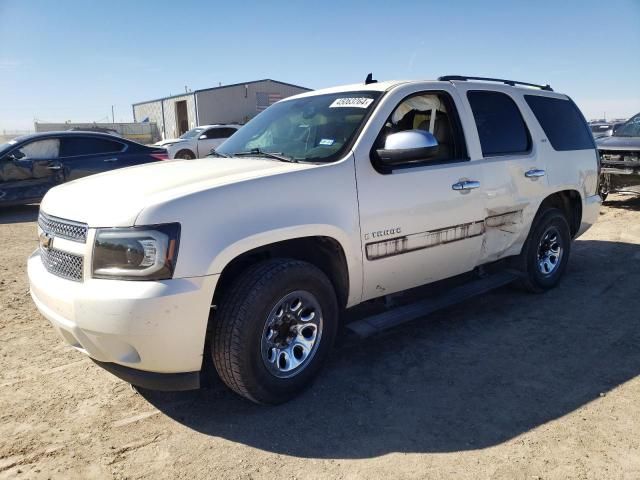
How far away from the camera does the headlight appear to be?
255 centimetres

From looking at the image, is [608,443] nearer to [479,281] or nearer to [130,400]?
[479,281]

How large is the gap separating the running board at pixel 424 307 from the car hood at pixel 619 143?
6411mm

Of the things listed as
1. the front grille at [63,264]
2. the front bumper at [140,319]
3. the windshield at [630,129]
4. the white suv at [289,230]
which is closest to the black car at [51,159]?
the white suv at [289,230]

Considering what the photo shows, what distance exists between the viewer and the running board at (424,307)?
3.51 metres

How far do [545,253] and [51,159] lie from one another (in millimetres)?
8872

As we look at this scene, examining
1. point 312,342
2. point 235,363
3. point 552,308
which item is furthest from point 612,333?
point 235,363

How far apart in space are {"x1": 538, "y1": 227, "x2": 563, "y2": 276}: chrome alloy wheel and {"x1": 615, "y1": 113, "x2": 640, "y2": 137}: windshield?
679 cm

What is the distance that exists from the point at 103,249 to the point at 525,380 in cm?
275

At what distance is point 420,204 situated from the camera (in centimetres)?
355

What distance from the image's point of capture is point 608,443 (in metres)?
2.71

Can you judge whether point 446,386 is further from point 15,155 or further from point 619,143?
point 15,155

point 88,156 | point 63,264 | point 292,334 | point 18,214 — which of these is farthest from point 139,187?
point 18,214

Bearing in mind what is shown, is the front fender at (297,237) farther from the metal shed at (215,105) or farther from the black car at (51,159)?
the metal shed at (215,105)

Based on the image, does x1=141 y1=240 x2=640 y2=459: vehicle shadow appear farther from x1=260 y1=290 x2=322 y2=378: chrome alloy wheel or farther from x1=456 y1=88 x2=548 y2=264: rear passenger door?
x1=456 y1=88 x2=548 y2=264: rear passenger door
